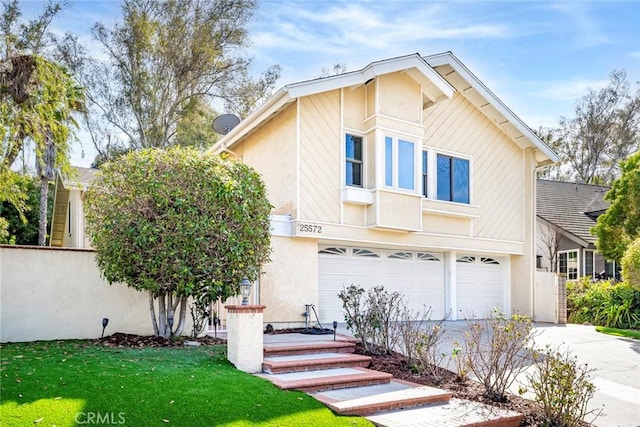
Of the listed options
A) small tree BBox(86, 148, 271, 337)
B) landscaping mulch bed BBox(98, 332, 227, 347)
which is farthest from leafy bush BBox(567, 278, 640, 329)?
landscaping mulch bed BBox(98, 332, 227, 347)

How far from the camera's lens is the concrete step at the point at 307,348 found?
885cm

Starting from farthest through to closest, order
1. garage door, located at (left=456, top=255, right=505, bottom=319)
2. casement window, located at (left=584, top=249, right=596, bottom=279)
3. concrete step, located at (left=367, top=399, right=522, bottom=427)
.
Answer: casement window, located at (left=584, top=249, right=596, bottom=279), garage door, located at (left=456, top=255, right=505, bottom=319), concrete step, located at (left=367, top=399, right=522, bottom=427)

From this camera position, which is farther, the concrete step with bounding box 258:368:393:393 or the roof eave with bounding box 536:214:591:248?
the roof eave with bounding box 536:214:591:248

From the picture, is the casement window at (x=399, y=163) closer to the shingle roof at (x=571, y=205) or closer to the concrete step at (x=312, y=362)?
the concrete step at (x=312, y=362)

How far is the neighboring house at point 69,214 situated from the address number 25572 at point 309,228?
8.44 meters

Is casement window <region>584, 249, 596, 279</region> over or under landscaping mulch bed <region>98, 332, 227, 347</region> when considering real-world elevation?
over

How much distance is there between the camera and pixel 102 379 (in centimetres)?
639

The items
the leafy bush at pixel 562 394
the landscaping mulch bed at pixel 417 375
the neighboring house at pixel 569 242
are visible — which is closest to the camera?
the leafy bush at pixel 562 394

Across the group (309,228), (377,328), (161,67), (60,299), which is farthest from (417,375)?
(161,67)

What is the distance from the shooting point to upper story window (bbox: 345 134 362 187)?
1414cm

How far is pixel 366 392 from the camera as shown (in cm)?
738

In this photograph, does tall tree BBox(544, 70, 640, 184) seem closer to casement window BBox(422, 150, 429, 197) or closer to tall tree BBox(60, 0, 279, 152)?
tall tree BBox(60, 0, 279, 152)

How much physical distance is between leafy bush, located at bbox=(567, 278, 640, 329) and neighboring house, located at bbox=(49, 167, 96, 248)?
1659cm

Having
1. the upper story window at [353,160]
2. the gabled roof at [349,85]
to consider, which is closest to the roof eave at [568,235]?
the gabled roof at [349,85]
